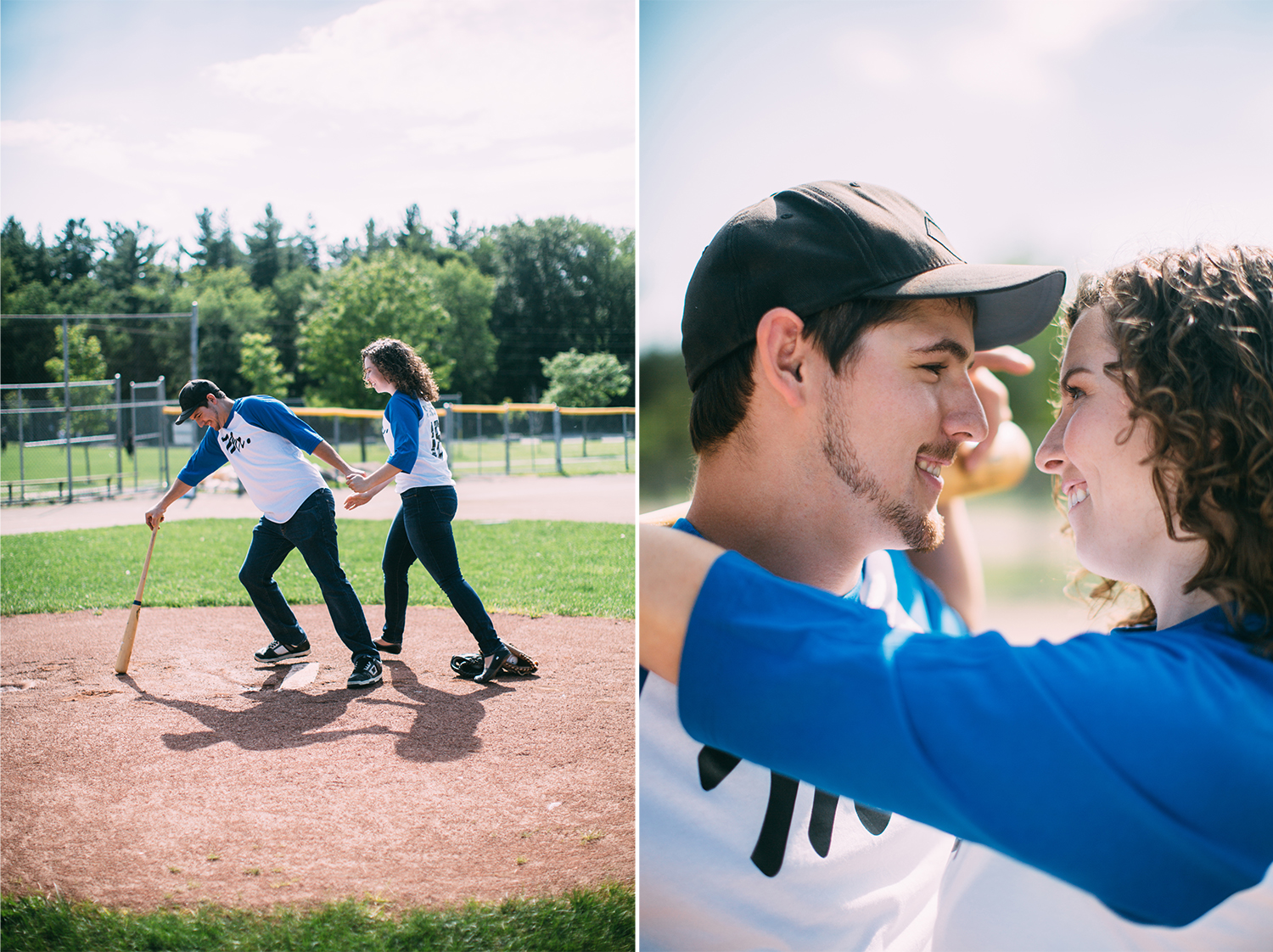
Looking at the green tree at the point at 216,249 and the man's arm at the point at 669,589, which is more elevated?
the green tree at the point at 216,249

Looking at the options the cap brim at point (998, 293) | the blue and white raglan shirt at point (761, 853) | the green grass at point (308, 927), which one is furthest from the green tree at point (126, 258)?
the cap brim at point (998, 293)

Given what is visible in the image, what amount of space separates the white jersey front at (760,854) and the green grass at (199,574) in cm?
66

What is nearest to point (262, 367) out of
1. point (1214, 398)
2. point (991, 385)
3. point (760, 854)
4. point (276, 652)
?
point (276, 652)

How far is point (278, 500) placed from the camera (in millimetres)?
2047

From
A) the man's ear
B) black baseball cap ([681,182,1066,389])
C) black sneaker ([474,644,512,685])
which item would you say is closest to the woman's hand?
black baseball cap ([681,182,1066,389])

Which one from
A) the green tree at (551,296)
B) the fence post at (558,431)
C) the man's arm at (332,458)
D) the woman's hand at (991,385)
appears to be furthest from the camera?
the fence post at (558,431)

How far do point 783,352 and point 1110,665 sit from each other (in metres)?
0.64

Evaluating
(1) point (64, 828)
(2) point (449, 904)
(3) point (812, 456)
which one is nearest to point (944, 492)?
(3) point (812, 456)

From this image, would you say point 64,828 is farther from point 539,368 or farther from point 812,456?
point 812,456

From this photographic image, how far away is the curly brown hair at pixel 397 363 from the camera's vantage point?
207cm

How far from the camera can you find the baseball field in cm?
182

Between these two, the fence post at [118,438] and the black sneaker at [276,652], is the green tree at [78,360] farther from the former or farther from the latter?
the black sneaker at [276,652]

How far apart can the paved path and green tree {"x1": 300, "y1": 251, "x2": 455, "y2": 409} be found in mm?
282

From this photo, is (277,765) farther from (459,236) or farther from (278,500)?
(459,236)
